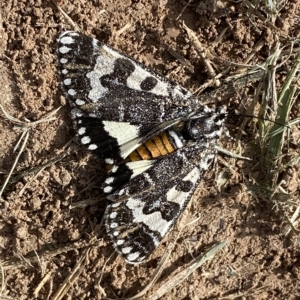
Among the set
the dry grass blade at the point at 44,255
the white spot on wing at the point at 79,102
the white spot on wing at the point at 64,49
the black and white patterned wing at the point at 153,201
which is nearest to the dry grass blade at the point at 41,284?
the dry grass blade at the point at 44,255

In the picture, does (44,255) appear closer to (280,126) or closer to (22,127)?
(22,127)

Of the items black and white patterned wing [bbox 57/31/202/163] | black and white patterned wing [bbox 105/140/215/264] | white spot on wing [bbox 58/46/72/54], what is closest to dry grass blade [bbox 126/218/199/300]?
black and white patterned wing [bbox 105/140/215/264]

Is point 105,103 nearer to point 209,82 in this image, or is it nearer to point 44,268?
point 209,82

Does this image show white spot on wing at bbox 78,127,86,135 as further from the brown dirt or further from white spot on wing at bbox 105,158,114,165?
white spot on wing at bbox 105,158,114,165

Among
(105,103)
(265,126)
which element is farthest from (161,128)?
(265,126)

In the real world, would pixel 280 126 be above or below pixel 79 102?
below

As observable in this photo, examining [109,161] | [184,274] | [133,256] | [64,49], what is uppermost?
[64,49]

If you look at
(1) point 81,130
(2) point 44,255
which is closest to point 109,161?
(1) point 81,130
